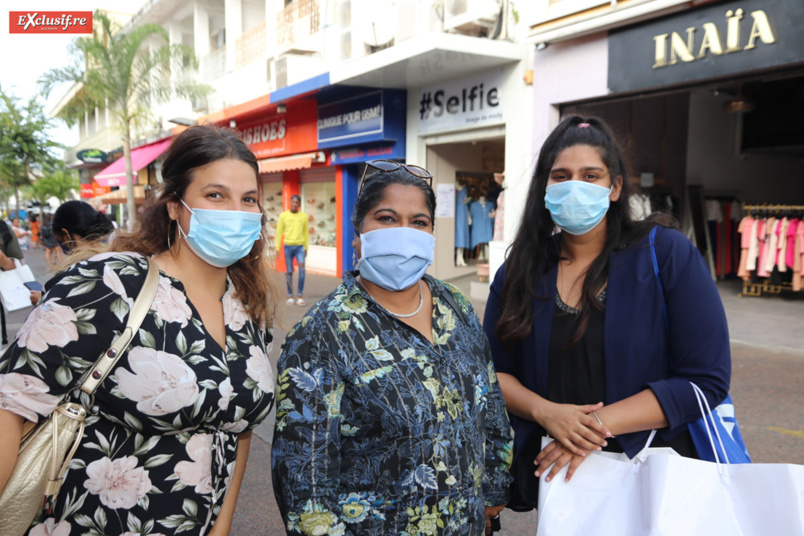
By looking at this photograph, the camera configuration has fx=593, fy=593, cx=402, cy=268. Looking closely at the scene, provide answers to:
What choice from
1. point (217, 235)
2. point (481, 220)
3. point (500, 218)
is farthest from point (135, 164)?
point (217, 235)

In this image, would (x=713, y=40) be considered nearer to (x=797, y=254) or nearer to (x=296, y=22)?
(x=797, y=254)

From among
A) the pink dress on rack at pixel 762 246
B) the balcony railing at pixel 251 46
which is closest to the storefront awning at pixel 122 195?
the balcony railing at pixel 251 46

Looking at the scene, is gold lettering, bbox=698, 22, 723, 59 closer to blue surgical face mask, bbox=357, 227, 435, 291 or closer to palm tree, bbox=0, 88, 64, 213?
blue surgical face mask, bbox=357, 227, 435, 291

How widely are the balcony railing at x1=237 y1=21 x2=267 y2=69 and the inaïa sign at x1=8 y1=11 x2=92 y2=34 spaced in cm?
922

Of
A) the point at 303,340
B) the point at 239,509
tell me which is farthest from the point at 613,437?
the point at 239,509

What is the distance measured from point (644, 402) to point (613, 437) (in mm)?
141

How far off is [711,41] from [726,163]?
6.29m

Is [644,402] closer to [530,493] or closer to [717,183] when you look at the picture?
[530,493]

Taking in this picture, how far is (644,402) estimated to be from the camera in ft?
5.50

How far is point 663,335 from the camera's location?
1.76 m

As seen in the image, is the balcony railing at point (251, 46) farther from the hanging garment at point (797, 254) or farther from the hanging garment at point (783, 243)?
the hanging garment at point (797, 254)

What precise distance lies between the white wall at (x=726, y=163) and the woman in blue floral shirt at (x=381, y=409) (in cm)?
1116

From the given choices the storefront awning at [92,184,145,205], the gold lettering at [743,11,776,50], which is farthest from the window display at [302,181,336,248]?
the storefront awning at [92,184,145,205]

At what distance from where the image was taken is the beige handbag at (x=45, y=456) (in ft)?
4.56
